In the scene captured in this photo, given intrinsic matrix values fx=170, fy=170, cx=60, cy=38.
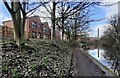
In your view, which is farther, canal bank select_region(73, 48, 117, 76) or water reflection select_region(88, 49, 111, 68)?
water reflection select_region(88, 49, 111, 68)

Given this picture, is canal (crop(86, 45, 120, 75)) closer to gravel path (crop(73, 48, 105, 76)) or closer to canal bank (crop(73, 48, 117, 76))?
canal bank (crop(73, 48, 117, 76))

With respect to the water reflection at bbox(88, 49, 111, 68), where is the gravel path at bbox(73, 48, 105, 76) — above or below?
above

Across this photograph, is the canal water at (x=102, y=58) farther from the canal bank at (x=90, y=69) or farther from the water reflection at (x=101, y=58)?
the canal bank at (x=90, y=69)

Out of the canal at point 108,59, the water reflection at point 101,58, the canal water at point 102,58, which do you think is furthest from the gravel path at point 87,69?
the water reflection at point 101,58

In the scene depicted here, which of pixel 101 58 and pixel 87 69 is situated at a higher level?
pixel 87 69

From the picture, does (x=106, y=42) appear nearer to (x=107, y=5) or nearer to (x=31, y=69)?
(x=107, y=5)

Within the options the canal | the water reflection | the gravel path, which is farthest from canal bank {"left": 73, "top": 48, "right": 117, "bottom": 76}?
the water reflection

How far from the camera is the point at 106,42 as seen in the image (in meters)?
47.3

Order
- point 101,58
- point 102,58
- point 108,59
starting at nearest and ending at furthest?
1. point 108,59
2. point 102,58
3. point 101,58

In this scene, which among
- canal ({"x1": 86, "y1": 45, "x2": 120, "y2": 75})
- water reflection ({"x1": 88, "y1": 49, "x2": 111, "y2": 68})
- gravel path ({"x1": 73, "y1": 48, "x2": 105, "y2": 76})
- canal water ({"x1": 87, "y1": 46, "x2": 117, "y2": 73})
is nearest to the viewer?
gravel path ({"x1": 73, "y1": 48, "x2": 105, "y2": 76})

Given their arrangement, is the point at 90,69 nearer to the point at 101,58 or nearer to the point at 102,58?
the point at 102,58

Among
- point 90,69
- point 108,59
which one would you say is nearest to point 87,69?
point 90,69

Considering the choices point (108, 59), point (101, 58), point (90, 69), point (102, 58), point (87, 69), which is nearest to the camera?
point (87, 69)

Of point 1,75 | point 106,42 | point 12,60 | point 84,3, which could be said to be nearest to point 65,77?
point 12,60
